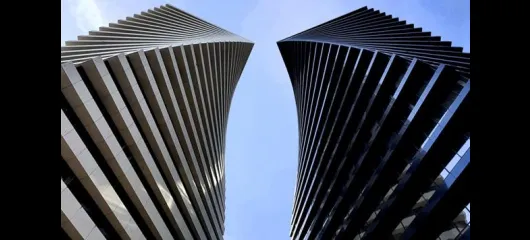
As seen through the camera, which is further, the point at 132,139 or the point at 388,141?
the point at 388,141

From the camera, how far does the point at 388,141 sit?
1256 inches

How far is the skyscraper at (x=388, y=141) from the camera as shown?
22.3 m

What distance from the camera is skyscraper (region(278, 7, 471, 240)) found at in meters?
22.3

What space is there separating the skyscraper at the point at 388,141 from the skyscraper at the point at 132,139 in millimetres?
15648

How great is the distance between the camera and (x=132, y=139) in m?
22.2

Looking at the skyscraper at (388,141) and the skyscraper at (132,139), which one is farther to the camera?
the skyscraper at (388,141)

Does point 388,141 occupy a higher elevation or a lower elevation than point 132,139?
lower

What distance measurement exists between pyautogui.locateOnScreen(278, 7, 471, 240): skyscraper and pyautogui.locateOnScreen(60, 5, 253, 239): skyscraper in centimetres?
1565

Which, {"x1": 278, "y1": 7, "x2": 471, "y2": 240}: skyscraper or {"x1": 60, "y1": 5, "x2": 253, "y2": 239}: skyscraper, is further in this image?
{"x1": 278, "y1": 7, "x2": 471, "y2": 240}: skyscraper

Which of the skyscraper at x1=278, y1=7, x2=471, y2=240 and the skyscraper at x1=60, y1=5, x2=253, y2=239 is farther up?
the skyscraper at x1=60, y1=5, x2=253, y2=239

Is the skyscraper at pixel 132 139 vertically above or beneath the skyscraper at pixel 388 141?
above

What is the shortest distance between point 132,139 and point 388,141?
73.7 ft
